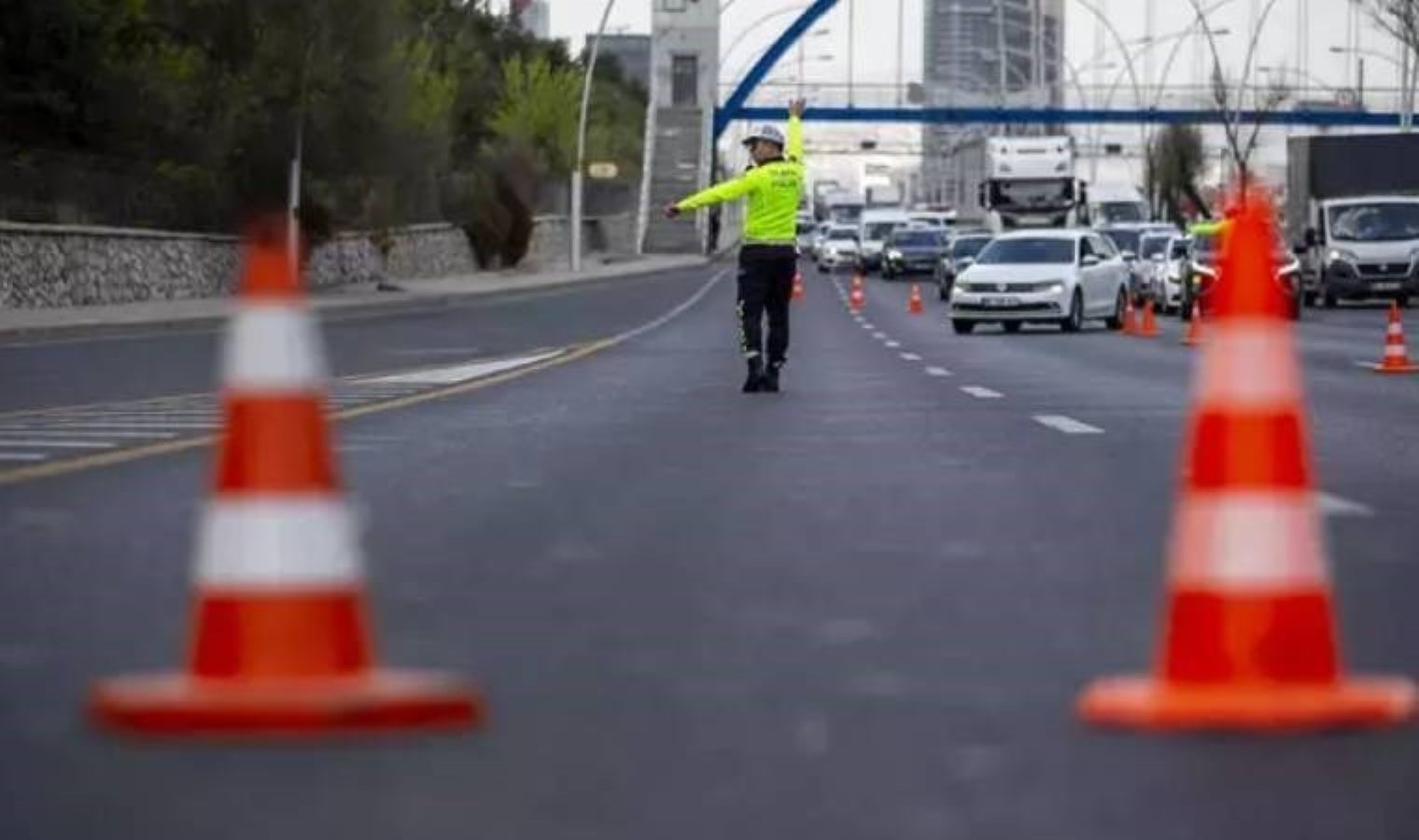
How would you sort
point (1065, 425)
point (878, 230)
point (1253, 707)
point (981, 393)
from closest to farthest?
point (1253, 707) < point (1065, 425) < point (981, 393) < point (878, 230)

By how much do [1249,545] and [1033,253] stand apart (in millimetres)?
36902

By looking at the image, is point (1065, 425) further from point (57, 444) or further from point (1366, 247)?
point (1366, 247)

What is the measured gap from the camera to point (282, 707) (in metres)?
6.02

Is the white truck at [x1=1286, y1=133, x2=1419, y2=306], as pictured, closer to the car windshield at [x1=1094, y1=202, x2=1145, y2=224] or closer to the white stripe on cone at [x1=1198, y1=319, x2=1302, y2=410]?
the car windshield at [x1=1094, y1=202, x2=1145, y2=224]

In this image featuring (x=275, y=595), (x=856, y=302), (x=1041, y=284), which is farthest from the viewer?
(x=856, y=302)

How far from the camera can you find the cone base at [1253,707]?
20.1 feet

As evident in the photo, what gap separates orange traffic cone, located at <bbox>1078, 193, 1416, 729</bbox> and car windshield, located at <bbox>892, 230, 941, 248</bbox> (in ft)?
270

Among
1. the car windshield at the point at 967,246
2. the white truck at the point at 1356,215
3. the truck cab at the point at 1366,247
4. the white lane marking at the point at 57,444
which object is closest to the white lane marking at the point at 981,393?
the white lane marking at the point at 57,444

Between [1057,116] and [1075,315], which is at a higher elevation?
[1057,116]

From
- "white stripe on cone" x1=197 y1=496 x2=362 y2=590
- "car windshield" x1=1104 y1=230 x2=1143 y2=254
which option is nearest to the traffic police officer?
"white stripe on cone" x1=197 y1=496 x2=362 y2=590

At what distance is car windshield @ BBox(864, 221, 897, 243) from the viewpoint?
99.9 metres

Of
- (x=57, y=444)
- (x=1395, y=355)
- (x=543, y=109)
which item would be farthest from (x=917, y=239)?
(x=57, y=444)

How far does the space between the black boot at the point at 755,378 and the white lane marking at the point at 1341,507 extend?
955 centimetres

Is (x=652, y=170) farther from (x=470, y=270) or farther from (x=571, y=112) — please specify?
(x=470, y=270)
